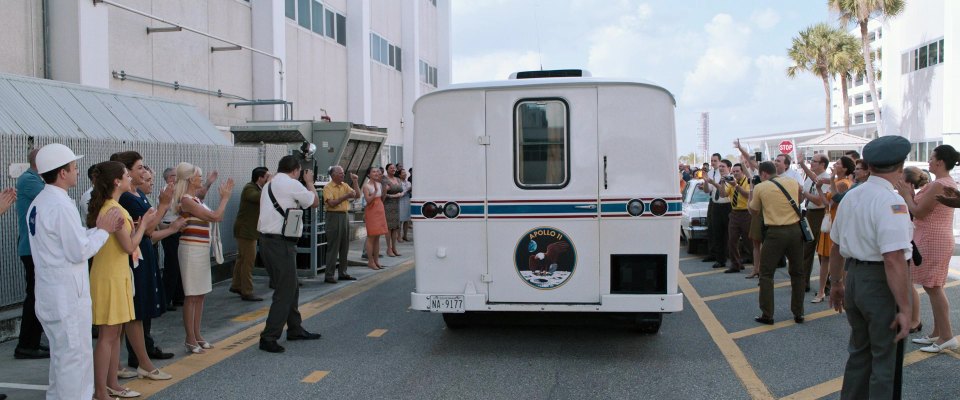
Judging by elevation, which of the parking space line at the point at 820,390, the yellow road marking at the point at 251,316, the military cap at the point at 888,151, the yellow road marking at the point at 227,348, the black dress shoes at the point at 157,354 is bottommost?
the parking space line at the point at 820,390

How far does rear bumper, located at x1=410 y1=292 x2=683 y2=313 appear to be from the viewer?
6359 millimetres

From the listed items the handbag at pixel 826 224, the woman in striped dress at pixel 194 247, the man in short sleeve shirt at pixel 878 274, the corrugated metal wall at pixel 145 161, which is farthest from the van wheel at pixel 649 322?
the corrugated metal wall at pixel 145 161

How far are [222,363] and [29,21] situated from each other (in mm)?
8487

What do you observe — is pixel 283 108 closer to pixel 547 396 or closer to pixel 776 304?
pixel 776 304

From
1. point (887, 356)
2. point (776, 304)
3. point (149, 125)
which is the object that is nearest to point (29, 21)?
point (149, 125)

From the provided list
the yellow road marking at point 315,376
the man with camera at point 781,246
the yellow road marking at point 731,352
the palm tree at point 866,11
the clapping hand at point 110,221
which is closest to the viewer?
the clapping hand at point 110,221

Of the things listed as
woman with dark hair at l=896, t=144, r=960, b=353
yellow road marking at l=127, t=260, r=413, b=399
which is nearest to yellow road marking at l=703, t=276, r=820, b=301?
woman with dark hair at l=896, t=144, r=960, b=353

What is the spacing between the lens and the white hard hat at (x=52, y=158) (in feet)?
14.8

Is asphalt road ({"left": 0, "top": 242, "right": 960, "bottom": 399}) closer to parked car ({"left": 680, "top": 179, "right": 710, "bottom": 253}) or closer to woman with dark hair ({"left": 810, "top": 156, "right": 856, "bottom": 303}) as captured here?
woman with dark hair ({"left": 810, "top": 156, "right": 856, "bottom": 303})

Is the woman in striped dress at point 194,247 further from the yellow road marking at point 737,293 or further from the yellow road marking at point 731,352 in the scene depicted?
the yellow road marking at point 737,293

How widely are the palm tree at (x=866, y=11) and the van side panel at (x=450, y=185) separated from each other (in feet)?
107

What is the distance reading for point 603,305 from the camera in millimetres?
6453

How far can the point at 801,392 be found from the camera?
5.54m

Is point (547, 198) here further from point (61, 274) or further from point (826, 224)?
point (826, 224)
